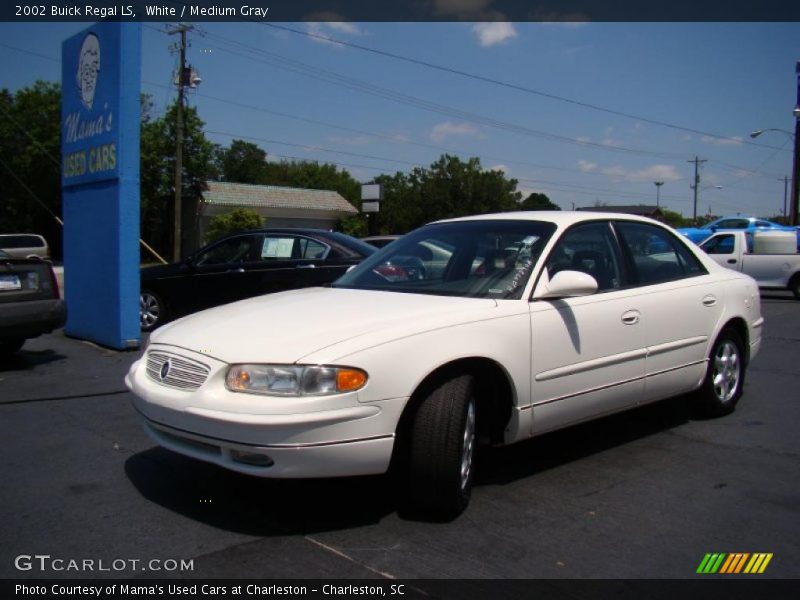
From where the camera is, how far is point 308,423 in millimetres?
3236

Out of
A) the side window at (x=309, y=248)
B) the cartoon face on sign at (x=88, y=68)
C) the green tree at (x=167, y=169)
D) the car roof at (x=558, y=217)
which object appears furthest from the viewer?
the green tree at (x=167, y=169)

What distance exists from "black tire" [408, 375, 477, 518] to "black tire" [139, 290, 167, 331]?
7251 millimetres

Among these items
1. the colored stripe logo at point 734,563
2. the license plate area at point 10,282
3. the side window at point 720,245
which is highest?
the side window at point 720,245

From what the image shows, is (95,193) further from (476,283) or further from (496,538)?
(496,538)

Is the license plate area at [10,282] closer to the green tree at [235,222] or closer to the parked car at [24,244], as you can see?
the parked car at [24,244]

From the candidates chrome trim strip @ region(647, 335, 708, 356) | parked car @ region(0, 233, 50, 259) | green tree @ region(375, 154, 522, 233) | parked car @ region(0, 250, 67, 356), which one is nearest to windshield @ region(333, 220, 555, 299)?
chrome trim strip @ region(647, 335, 708, 356)

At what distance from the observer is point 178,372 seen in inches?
144

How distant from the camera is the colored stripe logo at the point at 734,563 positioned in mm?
3172

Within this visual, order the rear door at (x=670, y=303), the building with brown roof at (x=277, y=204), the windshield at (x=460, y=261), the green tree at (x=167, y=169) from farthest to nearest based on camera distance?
the building with brown roof at (x=277, y=204)
the green tree at (x=167, y=169)
the rear door at (x=670, y=303)
the windshield at (x=460, y=261)

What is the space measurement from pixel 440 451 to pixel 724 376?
3.13 m

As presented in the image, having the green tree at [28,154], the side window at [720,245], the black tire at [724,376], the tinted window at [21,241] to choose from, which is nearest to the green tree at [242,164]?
Result: the green tree at [28,154]

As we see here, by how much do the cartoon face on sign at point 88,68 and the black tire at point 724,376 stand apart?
710cm
